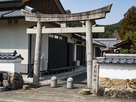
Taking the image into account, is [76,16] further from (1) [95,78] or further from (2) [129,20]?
(2) [129,20]

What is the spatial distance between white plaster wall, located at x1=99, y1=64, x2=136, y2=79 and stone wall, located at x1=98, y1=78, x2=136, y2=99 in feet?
0.53

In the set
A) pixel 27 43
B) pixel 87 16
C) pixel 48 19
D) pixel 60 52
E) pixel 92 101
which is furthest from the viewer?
pixel 60 52

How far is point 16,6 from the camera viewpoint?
13203mm

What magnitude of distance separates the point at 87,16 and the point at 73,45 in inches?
463

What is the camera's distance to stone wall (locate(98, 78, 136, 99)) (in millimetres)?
6652

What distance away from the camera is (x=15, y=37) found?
12.5 metres

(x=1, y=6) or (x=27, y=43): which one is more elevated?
(x=1, y=6)

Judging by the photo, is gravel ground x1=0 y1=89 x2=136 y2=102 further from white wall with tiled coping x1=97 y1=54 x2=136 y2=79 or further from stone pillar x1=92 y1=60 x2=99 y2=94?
white wall with tiled coping x1=97 y1=54 x2=136 y2=79

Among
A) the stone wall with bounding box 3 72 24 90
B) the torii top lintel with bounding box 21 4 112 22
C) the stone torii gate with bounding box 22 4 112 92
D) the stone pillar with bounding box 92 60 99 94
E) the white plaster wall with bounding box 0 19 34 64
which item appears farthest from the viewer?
the white plaster wall with bounding box 0 19 34 64

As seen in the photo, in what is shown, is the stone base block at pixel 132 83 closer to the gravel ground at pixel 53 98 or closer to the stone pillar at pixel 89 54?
the gravel ground at pixel 53 98

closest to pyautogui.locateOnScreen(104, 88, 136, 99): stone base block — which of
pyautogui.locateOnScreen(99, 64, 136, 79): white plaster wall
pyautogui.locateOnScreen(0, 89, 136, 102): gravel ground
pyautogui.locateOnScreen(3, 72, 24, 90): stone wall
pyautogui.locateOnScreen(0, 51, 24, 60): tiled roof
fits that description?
pyautogui.locateOnScreen(0, 89, 136, 102): gravel ground

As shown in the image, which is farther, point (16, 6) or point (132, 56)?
point (16, 6)

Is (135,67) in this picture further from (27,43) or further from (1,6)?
(1,6)

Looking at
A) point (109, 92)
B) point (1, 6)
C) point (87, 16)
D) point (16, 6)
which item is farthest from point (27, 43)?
point (109, 92)
